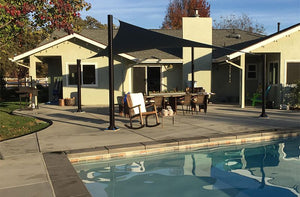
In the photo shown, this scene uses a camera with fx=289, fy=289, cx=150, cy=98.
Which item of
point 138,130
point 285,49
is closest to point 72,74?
point 138,130

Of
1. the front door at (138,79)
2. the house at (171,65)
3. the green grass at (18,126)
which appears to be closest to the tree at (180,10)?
the house at (171,65)

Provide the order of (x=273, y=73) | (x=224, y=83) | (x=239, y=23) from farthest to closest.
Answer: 1. (x=239, y=23)
2. (x=224, y=83)
3. (x=273, y=73)

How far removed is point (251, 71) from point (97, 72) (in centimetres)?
900

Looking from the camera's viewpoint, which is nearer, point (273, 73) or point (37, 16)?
point (37, 16)

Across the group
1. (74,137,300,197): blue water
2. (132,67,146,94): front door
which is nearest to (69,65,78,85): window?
(132,67,146,94): front door

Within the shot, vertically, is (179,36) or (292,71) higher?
(179,36)

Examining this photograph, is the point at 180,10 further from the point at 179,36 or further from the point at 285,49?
the point at 285,49

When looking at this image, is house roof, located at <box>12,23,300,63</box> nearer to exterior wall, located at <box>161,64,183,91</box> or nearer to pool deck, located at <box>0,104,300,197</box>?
exterior wall, located at <box>161,64,183,91</box>

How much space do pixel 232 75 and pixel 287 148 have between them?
11.0 metres

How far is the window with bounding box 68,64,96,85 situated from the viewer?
601 inches

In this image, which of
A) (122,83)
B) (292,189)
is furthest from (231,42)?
(292,189)

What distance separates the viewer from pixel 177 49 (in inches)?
703

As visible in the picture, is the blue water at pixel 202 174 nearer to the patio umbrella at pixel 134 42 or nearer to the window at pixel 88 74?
the patio umbrella at pixel 134 42

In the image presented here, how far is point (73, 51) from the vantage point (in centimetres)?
1505
